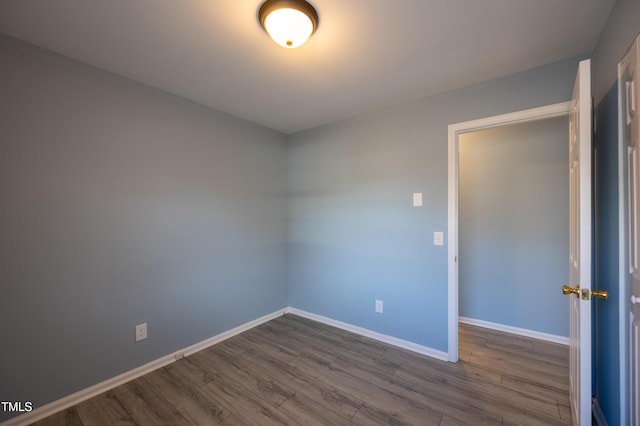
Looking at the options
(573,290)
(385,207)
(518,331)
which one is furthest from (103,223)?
(518,331)

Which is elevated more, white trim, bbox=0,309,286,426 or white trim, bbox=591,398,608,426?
white trim, bbox=591,398,608,426

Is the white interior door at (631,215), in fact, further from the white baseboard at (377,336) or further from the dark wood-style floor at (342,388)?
the white baseboard at (377,336)

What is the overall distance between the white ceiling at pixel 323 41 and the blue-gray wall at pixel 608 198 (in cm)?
18

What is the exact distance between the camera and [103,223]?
191 cm

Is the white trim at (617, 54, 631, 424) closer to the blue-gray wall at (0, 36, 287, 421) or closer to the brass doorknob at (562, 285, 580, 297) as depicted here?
A: the brass doorknob at (562, 285, 580, 297)

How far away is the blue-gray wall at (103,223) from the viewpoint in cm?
159

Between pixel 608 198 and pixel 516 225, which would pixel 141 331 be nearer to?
pixel 608 198

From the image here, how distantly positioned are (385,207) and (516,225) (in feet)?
4.84

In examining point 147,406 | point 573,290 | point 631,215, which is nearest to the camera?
point 631,215

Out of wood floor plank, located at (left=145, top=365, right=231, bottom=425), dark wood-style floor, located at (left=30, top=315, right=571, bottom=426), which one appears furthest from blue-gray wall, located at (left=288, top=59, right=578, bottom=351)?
wood floor plank, located at (left=145, top=365, right=231, bottom=425)

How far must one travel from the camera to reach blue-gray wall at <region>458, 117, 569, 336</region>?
8.43 ft

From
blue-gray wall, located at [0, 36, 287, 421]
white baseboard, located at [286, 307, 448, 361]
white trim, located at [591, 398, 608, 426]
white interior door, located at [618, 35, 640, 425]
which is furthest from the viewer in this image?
white baseboard, located at [286, 307, 448, 361]

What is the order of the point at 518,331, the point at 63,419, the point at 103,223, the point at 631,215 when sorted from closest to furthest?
the point at 631,215
the point at 63,419
the point at 103,223
the point at 518,331

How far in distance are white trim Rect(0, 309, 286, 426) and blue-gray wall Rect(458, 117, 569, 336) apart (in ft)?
9.16
